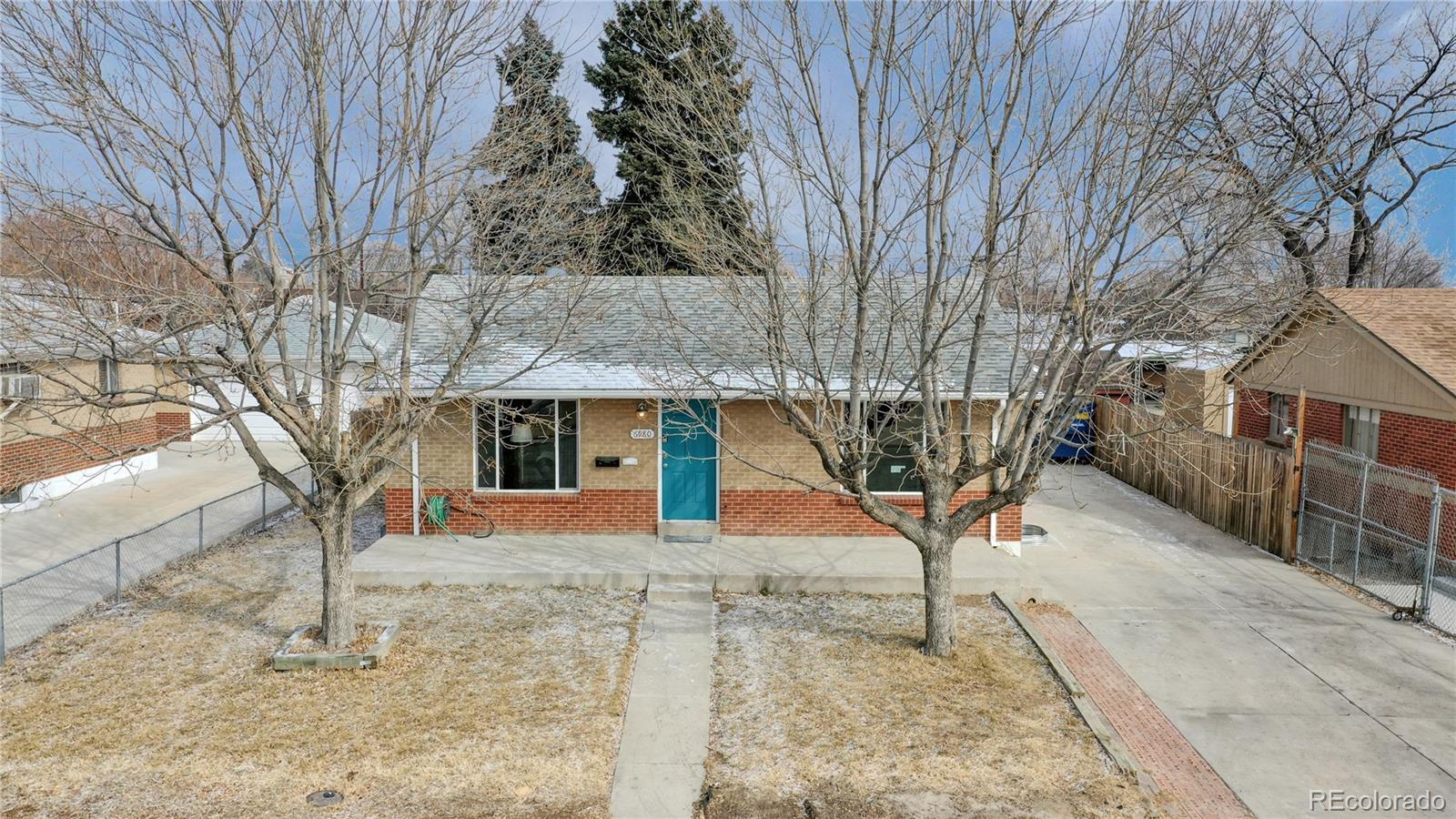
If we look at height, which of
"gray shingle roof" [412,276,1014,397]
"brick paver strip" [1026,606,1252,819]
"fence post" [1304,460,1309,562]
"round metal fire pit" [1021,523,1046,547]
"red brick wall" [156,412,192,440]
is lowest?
"brick paver strip" [1026,606,1252,819]

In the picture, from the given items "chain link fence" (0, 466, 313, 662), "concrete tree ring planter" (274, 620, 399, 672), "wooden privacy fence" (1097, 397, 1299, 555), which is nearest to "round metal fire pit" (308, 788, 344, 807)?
"concrete tree ring planter" (274, 620, 399, 672)

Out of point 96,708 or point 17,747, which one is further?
point 96,708

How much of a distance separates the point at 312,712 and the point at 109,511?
10.6 m

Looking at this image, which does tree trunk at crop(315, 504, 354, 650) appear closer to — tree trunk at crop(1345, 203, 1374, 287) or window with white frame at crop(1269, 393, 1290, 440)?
window with white frame at crop(1269, 393, 1290, 440)

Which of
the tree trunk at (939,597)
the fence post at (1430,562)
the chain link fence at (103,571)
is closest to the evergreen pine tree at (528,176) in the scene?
the tree trunk at (939,597)

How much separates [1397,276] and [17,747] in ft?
151

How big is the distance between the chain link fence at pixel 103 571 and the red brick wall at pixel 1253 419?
61.3 ft

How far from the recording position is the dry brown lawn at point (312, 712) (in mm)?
5512

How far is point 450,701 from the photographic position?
6.88m

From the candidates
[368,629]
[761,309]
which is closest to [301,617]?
[368,629]

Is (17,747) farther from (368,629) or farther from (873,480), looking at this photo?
(873,480)

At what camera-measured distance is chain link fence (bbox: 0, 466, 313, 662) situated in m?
8.55

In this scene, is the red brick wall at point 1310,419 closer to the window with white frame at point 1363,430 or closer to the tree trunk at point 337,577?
the window with white frame at point 1363,430

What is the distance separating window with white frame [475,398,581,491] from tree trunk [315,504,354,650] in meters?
4.23
